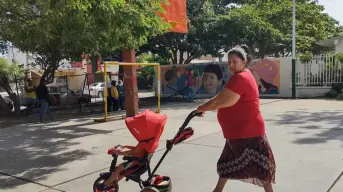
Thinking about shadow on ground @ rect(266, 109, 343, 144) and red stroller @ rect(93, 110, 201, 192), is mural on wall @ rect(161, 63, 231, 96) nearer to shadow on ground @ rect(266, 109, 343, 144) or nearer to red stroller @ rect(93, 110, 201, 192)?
shadow on ground @ rect(266, 109, 343, 144)

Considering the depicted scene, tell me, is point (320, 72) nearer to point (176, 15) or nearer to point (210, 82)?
point (210, 82)

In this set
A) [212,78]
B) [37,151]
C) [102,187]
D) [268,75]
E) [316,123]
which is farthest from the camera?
[212,78]

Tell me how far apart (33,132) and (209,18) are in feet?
39.9

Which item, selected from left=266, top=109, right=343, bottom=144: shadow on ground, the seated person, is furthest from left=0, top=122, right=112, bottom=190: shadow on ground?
left=266, top=109, right=343, bottom=144: shadow on ground

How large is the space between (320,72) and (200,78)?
6.28 metres

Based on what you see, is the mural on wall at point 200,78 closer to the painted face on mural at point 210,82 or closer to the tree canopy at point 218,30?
the painted face on mural at point 210,82

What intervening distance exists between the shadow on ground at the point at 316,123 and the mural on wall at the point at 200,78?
7993 millimetres

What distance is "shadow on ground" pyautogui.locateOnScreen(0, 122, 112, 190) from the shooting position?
5.64 meters

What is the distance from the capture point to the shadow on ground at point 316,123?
295 inches

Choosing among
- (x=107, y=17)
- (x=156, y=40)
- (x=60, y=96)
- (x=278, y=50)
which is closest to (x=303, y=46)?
(x=278, y=50)

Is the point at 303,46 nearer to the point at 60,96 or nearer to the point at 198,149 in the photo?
the point at 60,96

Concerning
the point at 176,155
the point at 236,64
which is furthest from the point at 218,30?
the point at 236,64

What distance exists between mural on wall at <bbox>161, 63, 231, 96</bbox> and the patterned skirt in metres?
15.3

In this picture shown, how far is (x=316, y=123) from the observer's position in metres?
9.44
